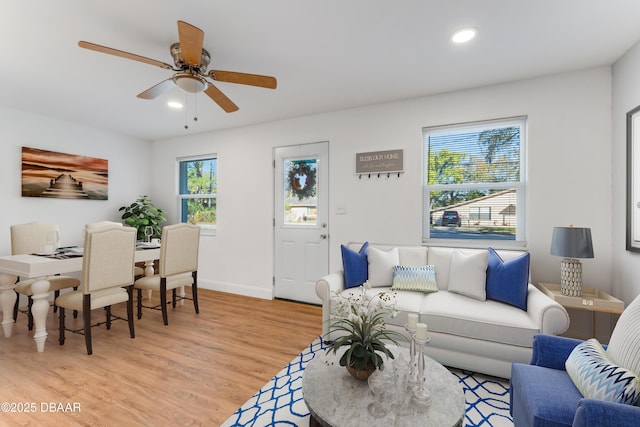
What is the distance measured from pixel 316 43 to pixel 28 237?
12.2 feet

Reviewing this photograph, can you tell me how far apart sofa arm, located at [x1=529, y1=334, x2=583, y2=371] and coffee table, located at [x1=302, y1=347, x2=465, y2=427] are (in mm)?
517

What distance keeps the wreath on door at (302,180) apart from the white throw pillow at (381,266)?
131 cm

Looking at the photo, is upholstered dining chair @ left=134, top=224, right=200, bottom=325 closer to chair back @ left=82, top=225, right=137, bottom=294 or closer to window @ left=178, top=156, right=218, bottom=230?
chair back @ left=82, top=225, right=137, bottom=294

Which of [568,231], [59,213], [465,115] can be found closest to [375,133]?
[465,115]

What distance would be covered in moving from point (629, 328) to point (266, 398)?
1975mm

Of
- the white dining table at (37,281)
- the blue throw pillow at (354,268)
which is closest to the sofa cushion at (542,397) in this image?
the blue throw pillow at (354,268)

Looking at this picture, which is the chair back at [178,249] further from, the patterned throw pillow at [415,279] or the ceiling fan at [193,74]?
the patterned throw pillow at [415,279]

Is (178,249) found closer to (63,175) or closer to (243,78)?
(243,78)

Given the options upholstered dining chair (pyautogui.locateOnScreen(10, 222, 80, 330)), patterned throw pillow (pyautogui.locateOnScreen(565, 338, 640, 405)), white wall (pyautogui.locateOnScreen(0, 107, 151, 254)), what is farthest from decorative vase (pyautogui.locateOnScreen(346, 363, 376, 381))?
white wall (pyautogui.locateOnScreen(0, 107, 151, 254))

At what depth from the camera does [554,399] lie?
1.21m

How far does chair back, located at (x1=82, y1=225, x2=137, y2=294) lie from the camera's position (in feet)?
8.04

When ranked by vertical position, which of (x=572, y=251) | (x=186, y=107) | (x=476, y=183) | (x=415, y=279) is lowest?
(x=415, y=279)

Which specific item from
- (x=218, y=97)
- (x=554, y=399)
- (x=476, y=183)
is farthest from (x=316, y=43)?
(x=554, y=399)

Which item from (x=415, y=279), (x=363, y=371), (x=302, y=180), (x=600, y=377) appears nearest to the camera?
(x=600, y=377)
